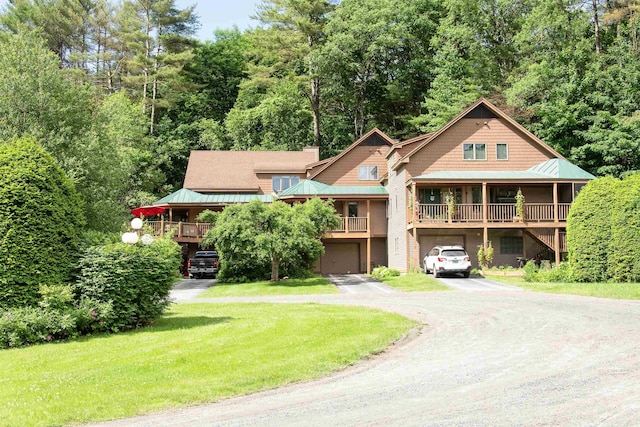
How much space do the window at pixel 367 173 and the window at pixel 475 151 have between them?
7.19 m

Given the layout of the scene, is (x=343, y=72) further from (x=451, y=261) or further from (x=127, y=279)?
(x=127, y=279)

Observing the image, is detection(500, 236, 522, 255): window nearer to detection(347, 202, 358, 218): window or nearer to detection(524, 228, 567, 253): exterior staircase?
detection(524, 228, 567, 253): exterior staircase

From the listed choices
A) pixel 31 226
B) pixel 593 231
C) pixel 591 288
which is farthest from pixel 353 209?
pixel 31 226

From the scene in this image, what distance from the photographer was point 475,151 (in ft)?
109

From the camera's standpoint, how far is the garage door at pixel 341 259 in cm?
3823

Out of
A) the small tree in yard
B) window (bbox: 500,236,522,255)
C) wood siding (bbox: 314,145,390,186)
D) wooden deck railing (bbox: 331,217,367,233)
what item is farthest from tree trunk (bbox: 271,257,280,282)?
window (bbox: 500,236,522,255)

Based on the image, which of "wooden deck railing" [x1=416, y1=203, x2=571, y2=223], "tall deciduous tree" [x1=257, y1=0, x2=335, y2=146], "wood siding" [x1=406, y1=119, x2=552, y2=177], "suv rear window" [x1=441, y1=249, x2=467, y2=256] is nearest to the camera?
"suv rear window" [x1=441, y1=249, x2=467, y2=256]

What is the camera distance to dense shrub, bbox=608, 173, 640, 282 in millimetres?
23172

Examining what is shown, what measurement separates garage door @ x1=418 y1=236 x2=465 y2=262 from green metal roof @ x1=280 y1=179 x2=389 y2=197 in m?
5.09

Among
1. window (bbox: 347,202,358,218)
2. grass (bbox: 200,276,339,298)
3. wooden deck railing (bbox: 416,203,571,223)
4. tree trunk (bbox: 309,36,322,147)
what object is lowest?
grass (bbox: 200,276,339,298)

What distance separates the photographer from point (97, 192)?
952 inches

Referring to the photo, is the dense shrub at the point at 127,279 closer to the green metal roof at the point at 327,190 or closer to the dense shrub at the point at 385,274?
the dense shrub at the point at 385,274

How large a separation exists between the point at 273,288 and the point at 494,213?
1278 cm

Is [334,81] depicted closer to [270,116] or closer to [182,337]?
[270,116]
